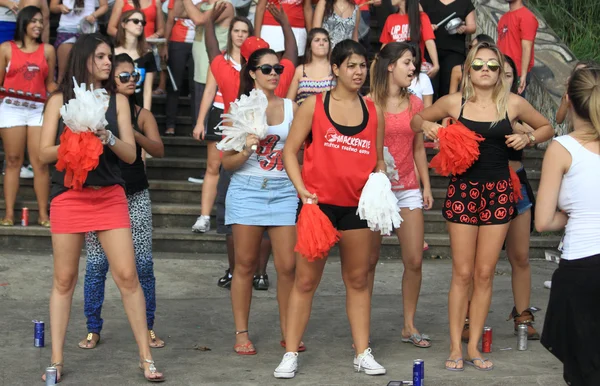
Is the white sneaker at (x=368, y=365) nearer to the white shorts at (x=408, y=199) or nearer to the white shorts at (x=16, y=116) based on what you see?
the white shorts at (x=408, y=199)

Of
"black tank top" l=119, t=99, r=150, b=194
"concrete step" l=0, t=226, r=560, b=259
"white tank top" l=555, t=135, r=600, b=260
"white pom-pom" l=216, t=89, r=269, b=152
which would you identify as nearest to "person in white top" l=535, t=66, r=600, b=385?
"white tank top" l=555, t=135, r=600, b=260

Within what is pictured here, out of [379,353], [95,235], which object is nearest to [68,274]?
[95,235]

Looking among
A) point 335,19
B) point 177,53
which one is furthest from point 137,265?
point 177,53

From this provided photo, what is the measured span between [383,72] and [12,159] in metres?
4.40

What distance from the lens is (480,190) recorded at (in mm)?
6609

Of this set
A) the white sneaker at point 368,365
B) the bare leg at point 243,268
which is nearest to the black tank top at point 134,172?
the bare leg at point 243,268

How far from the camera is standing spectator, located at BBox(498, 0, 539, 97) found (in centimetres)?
1103

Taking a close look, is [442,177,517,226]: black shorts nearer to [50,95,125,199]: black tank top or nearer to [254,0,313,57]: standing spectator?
[50,95,125,199]: black tank top

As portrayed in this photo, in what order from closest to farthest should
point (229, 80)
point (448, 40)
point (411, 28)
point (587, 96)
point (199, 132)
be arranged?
point (587, 96) < point (229, 80) < point (199, 132) < point (411, 28) < point (448, 40)

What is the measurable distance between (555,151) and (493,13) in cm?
841

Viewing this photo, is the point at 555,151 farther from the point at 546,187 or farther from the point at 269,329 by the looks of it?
the point at 269,329

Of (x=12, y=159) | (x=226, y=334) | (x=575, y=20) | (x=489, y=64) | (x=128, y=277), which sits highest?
(x=575, y=20)

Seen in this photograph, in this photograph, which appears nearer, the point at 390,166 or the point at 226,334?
the point at 390,166

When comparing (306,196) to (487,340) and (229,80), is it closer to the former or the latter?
(487,340)
